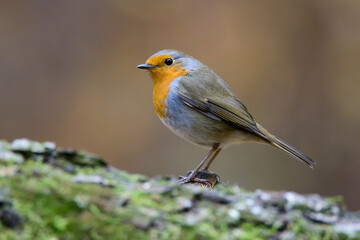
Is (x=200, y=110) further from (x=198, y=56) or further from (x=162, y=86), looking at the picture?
(x=198, y=56)

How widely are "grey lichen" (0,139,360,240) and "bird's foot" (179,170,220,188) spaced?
0.98 metres

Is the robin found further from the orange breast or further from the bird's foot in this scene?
the bird's foot

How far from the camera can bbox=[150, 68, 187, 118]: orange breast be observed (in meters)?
3.28

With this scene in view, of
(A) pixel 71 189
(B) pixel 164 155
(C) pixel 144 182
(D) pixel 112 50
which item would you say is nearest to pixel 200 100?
(C) pixel 144 182

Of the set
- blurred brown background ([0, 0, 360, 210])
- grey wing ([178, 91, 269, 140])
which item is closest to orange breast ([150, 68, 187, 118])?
grey wing ([178, 91, 269, 140])

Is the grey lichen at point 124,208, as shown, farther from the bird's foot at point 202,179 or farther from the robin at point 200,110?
the robin at point 200,110

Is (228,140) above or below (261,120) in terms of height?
below

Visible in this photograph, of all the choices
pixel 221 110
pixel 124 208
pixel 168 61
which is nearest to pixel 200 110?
pixel 221 110

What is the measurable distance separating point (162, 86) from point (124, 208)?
196 cm

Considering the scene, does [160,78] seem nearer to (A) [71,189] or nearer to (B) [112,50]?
(A) [71,189]

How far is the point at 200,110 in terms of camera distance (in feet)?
10.8

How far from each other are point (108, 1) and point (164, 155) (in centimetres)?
209

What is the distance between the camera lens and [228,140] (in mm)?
3297

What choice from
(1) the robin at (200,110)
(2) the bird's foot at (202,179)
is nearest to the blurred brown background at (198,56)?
(1) the robin at (200,110)
